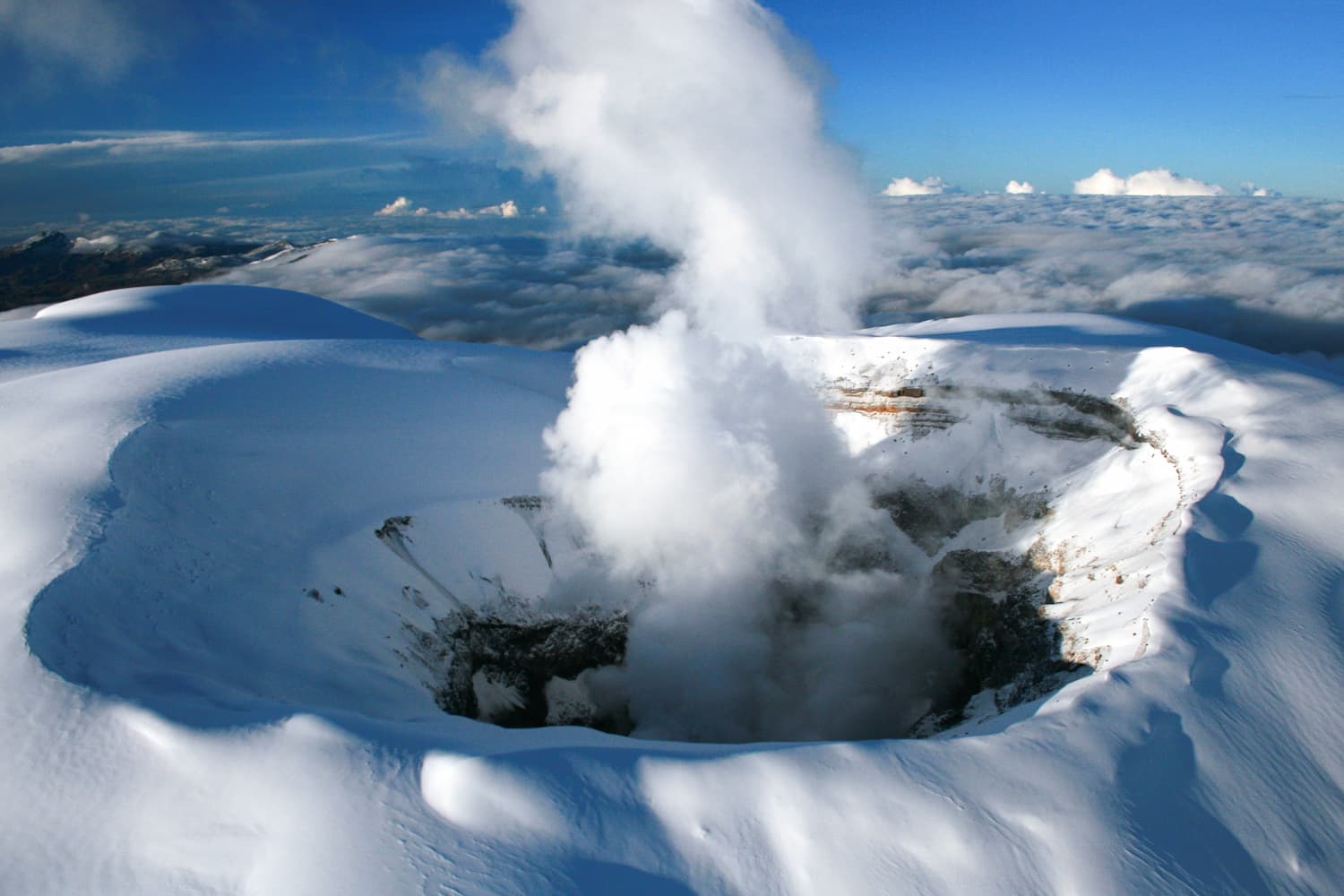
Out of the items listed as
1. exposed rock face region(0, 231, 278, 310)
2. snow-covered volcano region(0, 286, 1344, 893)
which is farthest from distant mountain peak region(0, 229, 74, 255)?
snow-covered volcano region(0, 286, 1344, 893)

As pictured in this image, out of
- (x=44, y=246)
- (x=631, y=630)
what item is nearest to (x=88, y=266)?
(x=44, y=246)

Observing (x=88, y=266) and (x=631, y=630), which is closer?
(x=631, y=630)

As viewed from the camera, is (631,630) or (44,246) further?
(44,246)

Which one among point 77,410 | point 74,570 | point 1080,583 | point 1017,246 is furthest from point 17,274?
point 1017,246

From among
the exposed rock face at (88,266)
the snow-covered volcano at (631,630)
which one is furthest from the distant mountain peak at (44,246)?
the snow-covered volcano at (631,630)

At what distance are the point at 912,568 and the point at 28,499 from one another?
2175cm

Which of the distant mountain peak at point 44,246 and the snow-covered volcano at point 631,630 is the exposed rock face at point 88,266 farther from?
the snow-covered volcano at point 631,630

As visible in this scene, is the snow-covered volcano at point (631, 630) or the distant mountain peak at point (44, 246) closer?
the snow-covered volcano at point (631, 630)

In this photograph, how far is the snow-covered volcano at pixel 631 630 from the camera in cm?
773

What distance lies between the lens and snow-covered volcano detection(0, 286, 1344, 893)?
25.4ft

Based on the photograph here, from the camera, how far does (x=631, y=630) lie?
19.0 meters

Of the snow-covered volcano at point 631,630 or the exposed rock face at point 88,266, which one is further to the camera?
the exposed rock face at point 88,266

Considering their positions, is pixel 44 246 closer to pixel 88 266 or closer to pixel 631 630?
pixel 88 266

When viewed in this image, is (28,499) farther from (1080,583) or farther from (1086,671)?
(1080,583)
